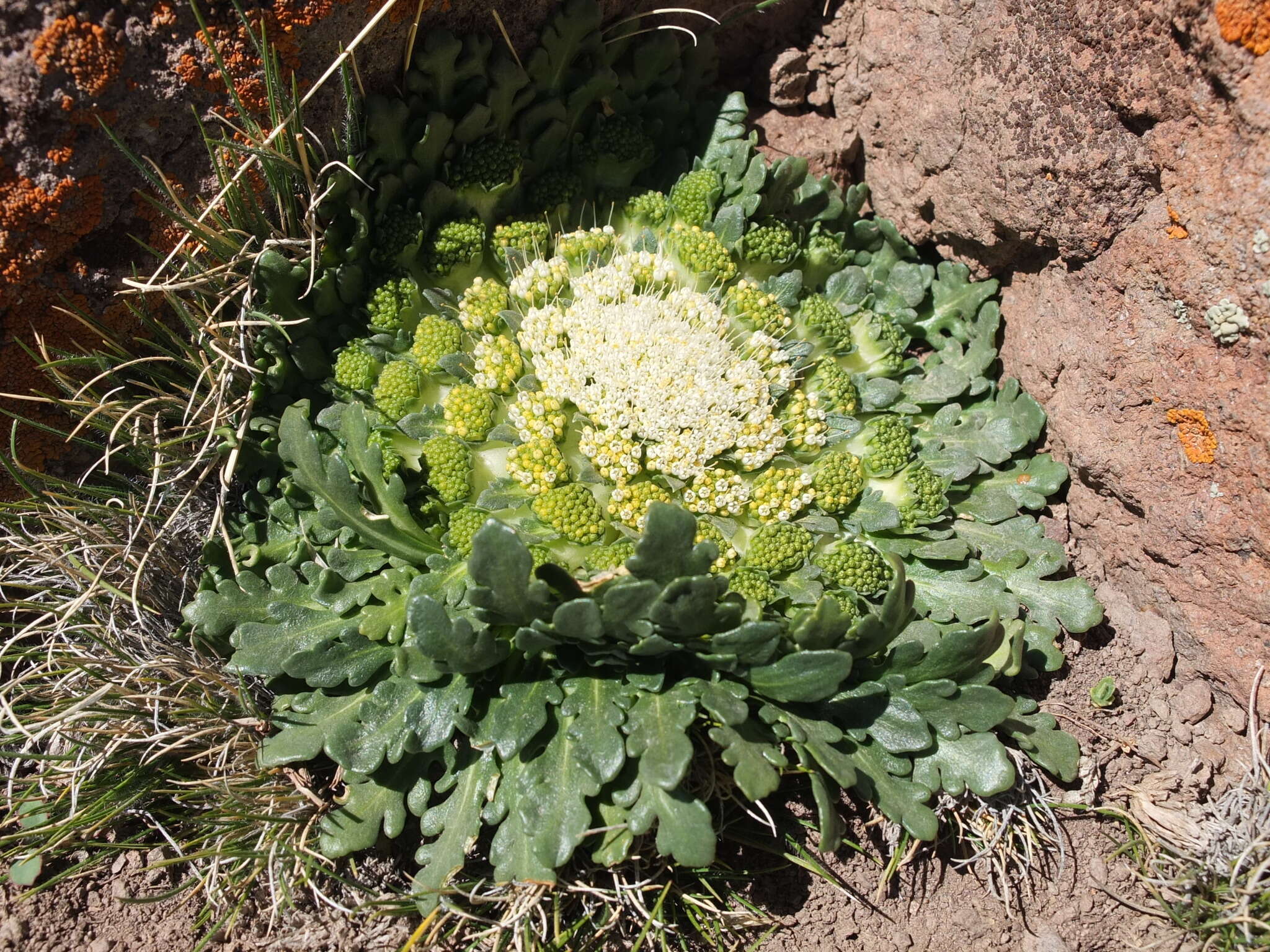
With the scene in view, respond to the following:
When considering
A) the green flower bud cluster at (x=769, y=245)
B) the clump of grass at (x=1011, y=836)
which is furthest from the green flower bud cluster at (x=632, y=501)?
the clump of grass at (x=1011, y=836)

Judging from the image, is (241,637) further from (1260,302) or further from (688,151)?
(1260,302)

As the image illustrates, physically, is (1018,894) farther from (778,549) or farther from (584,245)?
(584,245)

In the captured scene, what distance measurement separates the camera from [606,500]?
3.04m

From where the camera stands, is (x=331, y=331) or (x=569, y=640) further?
(x=331, y=331)

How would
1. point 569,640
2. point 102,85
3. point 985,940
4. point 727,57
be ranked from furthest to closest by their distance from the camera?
1. point 727,57
2. point 985,940
3. point 569,640
4. point 102,85

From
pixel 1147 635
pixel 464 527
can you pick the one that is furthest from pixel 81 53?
pixel 1147 635

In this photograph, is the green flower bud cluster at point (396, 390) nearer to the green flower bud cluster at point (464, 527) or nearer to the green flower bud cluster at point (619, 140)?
the green flower bud cluster at point (464, 527)

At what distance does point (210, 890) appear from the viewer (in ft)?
9.43

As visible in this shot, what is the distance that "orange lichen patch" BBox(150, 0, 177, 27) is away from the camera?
2506mm

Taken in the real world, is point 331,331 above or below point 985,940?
above

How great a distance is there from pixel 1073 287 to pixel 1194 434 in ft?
2.30

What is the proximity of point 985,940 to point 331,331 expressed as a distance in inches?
122

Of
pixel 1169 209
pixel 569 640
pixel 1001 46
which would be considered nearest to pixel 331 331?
pixel 569 640

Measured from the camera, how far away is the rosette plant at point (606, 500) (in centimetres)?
264
